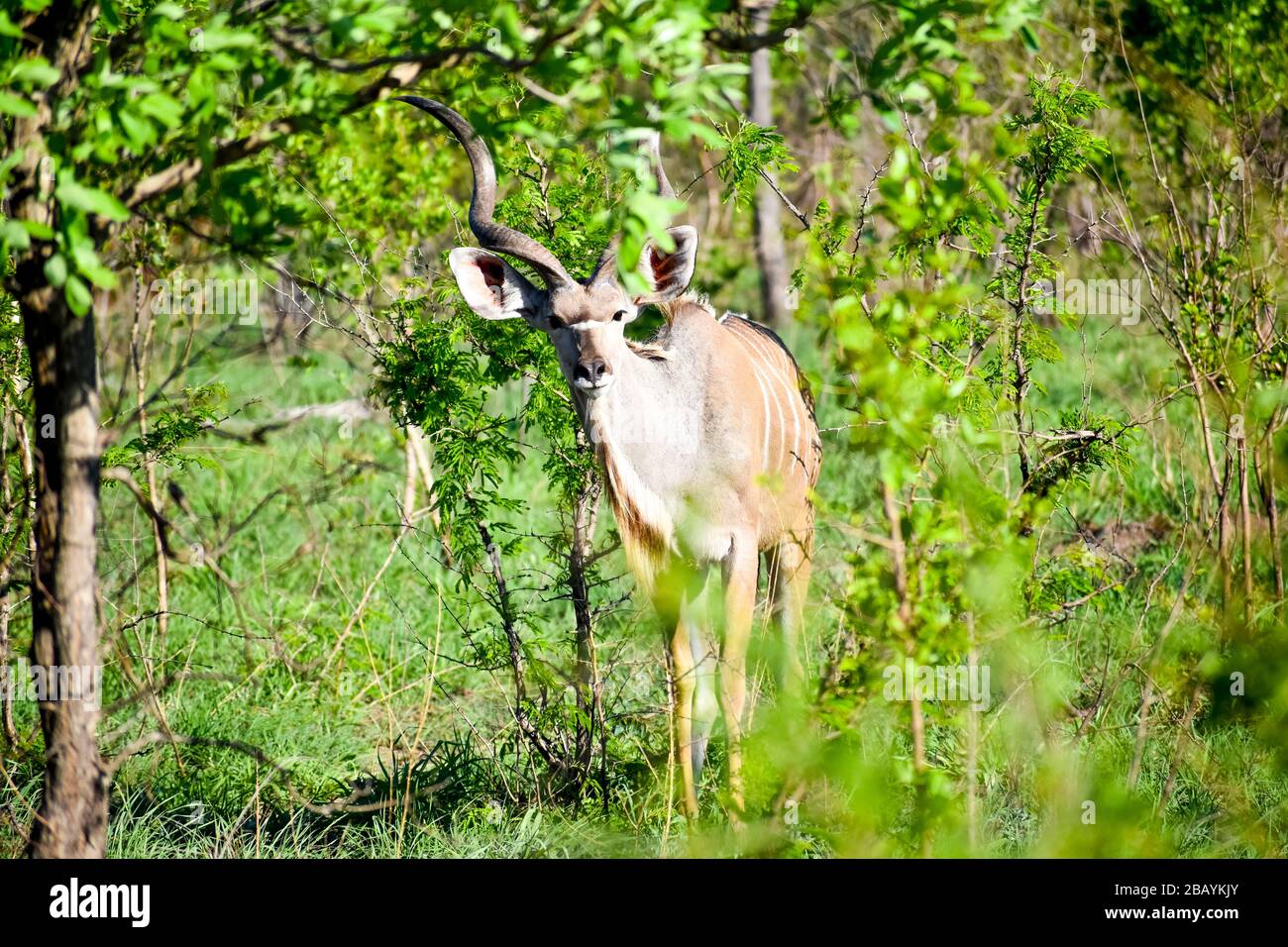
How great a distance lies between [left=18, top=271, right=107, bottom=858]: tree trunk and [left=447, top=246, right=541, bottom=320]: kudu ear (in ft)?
3.98

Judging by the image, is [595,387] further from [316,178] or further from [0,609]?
[316,178]

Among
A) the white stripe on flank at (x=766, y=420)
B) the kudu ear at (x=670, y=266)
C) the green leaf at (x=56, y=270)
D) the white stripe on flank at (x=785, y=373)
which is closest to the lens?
the green leaf at (x=56, y=270)

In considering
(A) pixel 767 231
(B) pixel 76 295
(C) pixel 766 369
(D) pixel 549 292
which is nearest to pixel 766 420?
(C) pixel 766 369

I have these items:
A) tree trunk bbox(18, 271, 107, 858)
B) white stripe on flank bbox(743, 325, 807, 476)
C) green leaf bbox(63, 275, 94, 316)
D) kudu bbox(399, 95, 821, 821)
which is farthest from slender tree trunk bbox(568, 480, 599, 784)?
green leaf bbox(63, 275, 94, 316)

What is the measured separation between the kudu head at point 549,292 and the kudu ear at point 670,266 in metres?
0.06

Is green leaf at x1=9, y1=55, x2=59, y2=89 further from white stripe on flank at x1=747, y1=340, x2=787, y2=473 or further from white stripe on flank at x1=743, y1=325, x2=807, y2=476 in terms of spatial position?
white stripe on flank at x1=743, y1=325, x2=807, y2=476

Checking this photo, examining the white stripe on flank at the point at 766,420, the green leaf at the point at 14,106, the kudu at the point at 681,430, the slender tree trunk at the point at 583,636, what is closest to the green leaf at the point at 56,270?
the green leaf at the point at 14,106

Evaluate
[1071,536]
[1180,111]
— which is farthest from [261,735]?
[1180,111]

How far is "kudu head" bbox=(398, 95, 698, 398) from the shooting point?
371 centimetres

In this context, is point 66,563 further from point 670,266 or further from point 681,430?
point 670,266

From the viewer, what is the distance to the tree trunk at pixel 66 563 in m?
2.67

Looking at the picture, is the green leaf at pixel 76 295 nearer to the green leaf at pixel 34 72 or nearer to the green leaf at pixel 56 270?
the green leaf at pixel 56 270

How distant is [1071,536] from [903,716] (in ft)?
9.04

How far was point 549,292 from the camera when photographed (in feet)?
12.6
